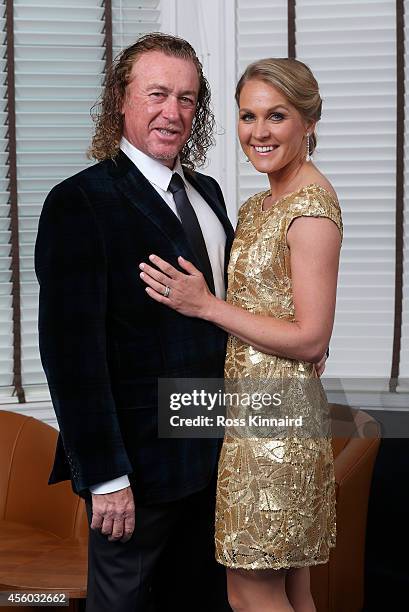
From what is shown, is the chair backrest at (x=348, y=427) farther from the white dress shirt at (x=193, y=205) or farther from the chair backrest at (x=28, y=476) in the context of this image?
the white dress shirt at (x=193, y=205)

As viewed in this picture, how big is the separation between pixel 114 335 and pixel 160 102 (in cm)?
49

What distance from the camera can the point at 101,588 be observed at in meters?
2.14

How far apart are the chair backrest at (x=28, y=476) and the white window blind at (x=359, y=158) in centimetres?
101

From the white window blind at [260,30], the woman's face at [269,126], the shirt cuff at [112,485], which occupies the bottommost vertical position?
the shirt cuff at [112,485]

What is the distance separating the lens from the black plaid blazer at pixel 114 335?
6.65 ft

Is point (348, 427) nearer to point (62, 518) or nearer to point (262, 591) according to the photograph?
point (62, 518)

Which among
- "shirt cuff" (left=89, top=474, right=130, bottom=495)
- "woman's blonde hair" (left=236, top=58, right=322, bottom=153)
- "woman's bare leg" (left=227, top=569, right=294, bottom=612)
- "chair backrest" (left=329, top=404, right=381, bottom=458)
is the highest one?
"woman's blonde hair" (left=236, top=58, right=322, bottom=153)

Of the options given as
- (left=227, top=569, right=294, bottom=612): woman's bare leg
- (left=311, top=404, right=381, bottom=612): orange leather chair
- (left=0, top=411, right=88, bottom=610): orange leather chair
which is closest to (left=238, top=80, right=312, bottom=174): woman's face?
(left=227, top=569, right=294, bottom=612): woman's bare leg

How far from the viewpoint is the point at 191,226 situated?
2.18 meters

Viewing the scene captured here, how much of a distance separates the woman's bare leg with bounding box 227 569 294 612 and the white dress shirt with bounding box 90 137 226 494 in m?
0.32

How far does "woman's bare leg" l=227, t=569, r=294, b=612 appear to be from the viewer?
2.10m

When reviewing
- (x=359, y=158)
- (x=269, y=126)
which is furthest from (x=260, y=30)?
(x=269, y=126)

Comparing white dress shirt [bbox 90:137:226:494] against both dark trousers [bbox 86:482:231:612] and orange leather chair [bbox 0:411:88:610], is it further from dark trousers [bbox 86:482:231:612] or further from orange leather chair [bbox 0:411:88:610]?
orange leather chair [bbox 0:411:88:610]

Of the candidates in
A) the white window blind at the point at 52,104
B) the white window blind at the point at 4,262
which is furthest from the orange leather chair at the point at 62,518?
the white window blind at the point at 52,104
